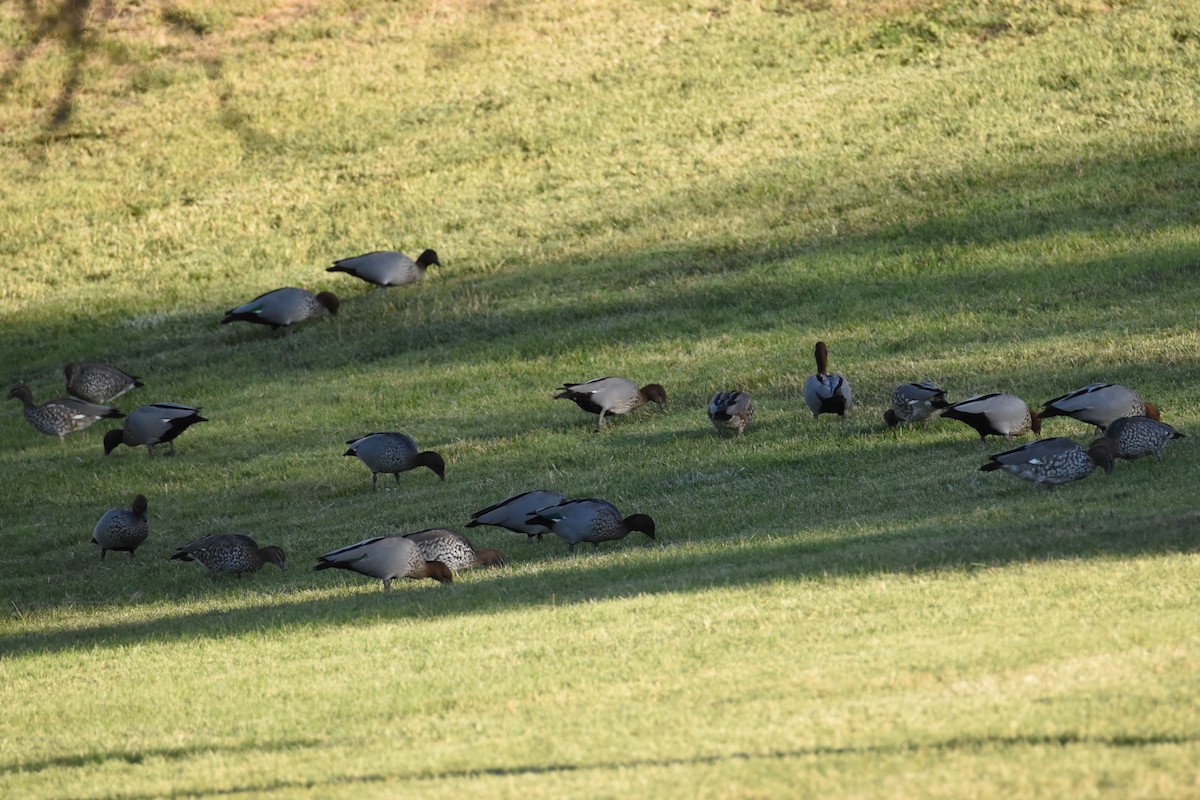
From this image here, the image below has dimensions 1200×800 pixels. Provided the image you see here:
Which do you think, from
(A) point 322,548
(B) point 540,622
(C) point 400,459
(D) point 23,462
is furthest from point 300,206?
(B) point 540,622

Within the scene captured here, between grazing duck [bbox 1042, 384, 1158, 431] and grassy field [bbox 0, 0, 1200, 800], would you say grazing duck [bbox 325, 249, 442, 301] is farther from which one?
grazing duck [bbox 1042, 384, 1158, 431]

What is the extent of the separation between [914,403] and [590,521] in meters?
4.71

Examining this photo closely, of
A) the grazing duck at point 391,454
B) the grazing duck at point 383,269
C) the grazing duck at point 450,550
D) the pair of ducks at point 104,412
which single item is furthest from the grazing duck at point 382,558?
the grazing duck at point 383,269

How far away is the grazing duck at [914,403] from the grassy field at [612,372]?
37 cm

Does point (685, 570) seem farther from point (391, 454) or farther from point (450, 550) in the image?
point (391, 454)

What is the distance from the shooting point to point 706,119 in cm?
3409

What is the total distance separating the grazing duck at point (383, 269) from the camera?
90.0 ft

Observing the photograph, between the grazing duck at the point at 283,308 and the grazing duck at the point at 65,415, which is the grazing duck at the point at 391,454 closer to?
the grazing duck at the point at 65,415

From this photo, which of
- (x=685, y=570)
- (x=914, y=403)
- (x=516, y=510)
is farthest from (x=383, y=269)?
(x=685, y=570)

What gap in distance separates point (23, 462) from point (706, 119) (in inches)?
713

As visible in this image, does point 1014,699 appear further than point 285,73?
No

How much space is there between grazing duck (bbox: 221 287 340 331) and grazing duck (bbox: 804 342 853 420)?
12.0 metres

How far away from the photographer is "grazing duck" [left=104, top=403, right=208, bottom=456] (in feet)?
65.4

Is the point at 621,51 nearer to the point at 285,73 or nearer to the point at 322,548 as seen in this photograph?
the point at 285,73
